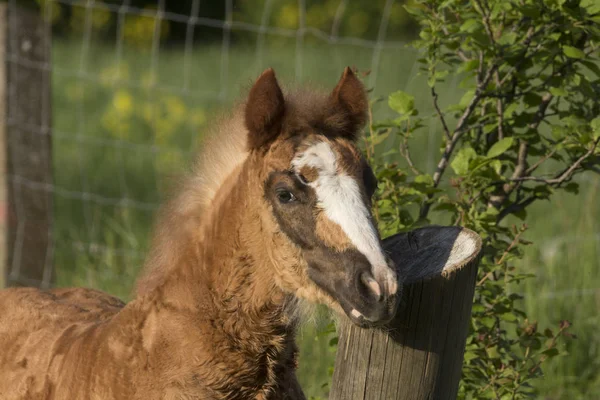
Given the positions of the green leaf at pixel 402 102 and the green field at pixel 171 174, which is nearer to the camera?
the green leaf at pixel 402 102

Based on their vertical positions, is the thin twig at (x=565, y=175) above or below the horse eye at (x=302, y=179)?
above

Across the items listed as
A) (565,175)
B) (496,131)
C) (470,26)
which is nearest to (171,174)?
(470,26)

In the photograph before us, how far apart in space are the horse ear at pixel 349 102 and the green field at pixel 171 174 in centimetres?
34

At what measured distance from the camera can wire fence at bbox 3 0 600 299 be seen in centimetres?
551

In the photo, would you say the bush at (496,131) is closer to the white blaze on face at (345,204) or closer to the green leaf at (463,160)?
the green leaf at (463,160)

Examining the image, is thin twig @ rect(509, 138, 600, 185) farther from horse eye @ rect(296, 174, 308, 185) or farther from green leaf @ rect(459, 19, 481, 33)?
horse eye @ rect(296, 174, 308, 185)

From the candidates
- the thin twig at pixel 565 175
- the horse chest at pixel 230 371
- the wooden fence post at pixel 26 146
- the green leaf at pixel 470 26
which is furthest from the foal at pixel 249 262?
the wooden fence post at pixel 26 146

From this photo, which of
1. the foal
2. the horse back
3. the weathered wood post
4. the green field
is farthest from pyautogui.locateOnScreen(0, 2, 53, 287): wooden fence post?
the weathered wood post

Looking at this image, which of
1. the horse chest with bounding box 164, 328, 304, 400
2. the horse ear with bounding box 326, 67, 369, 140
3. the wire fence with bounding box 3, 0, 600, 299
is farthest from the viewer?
the wire fence with bounding box 3, 0, 600, 299

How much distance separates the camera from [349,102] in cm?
285

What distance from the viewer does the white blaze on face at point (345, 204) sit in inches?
94.0

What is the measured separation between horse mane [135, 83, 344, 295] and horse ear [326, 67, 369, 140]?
28 mm

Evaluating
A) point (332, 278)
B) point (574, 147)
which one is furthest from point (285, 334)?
point (574, 147)

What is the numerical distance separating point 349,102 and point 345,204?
0.47 m
